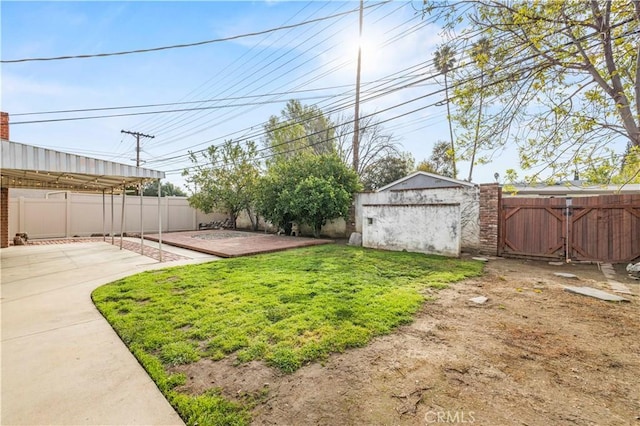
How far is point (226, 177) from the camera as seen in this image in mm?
14836

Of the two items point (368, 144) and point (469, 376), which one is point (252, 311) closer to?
point (469, 376)

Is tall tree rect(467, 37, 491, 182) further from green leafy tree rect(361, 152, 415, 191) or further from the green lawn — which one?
green leafy tree rect(361, 152, 415, 191)

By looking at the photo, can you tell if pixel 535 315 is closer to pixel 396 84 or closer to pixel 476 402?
pixel 476 402

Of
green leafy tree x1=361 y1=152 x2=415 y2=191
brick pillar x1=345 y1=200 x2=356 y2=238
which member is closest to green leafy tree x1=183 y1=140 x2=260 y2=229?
brick pillar x1=345 y1=200 x2=356 y2=238

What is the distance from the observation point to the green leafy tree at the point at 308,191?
10.5 metres

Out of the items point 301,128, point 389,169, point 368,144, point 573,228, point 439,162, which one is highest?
point 301,128

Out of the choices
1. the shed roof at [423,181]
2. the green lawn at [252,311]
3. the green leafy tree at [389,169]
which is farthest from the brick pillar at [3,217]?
the green leafy tree at [389,169]

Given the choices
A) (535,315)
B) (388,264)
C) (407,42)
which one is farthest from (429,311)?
(407,42)

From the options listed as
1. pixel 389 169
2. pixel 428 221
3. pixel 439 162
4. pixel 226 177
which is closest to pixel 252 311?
pixel 428 221

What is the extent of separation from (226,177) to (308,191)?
20.4 feet

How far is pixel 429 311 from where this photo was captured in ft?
11.9

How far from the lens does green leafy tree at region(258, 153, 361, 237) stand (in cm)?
1045

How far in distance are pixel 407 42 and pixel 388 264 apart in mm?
5705

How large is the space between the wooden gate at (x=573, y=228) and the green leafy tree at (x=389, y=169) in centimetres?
1294
